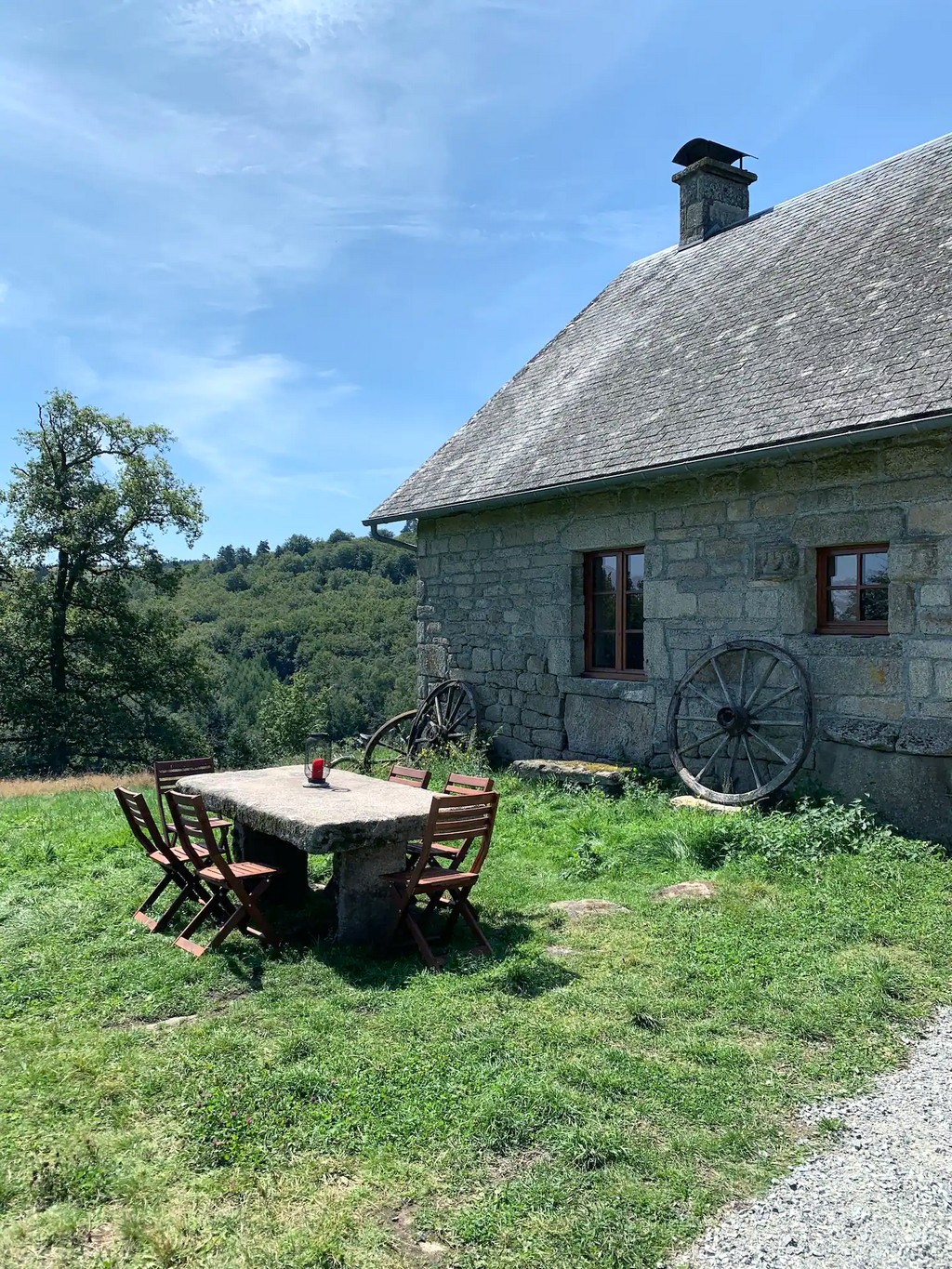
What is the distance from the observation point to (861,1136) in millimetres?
3062

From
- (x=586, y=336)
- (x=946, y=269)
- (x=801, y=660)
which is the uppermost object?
(x=586, y=336)

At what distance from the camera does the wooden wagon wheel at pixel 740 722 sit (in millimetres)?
7477

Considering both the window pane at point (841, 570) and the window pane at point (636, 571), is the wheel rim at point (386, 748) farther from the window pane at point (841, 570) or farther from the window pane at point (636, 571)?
the window pane at point (841, 570)

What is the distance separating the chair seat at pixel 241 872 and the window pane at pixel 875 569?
4.95 meters

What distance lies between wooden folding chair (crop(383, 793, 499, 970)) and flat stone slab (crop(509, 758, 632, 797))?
11.3 ft

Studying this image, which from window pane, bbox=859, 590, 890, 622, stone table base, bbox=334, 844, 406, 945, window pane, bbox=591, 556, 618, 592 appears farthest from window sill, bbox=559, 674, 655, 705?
stone table base, bbox=334, 844, 406, 945

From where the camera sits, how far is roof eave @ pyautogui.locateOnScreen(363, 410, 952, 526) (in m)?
6.43

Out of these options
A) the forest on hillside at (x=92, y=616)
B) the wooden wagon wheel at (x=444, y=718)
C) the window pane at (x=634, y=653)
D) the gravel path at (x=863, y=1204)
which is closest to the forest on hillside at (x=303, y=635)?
the forest on hillside at (x=92, y=616)

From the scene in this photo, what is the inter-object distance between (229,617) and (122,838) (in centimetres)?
5663

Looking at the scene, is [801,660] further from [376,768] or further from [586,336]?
[586,336]

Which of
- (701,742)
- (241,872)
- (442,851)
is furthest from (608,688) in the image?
(241,872)

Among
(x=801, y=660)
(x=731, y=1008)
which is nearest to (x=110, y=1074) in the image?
(x=731, y=1008)

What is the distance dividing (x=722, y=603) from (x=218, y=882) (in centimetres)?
496

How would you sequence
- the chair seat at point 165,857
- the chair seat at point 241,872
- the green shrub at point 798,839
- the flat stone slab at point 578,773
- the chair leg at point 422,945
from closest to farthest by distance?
1. the chair leg at point 422,945
2. the chair seat at point 241,872
3. the chair seat at point 165,857
4. the green shrub at point 798,839
5. the flat stone slab at point 578,773
